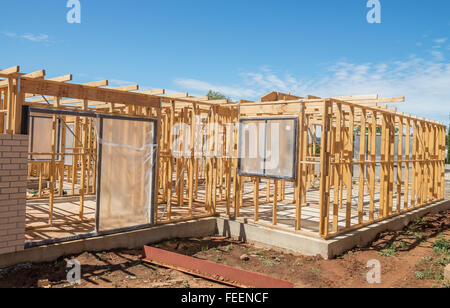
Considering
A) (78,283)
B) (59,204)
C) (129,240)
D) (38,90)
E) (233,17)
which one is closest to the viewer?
(78,283)

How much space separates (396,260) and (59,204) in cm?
857

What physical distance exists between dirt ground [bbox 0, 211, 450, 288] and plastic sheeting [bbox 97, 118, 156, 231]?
745mm

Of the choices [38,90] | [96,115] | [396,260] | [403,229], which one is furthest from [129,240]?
[403,229]

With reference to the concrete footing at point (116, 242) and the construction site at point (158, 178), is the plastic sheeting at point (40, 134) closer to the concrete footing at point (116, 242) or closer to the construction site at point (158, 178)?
the construction site at point (158, 178)

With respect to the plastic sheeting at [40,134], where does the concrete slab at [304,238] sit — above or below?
below

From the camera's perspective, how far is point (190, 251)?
775cm

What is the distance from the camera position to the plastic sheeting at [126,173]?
7.29 metres

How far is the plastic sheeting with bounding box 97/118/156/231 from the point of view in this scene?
23.9ft

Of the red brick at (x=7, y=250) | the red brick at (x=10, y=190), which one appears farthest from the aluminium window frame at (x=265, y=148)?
the red brick at (x=7, y=250)

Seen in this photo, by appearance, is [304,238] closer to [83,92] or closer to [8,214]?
[83,92]

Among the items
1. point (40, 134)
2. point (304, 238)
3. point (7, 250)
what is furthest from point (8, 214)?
A: point (40, 134)

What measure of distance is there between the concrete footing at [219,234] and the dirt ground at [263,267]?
0.49ft

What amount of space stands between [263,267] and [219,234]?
248 cm

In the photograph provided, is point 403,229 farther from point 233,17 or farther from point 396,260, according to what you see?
point 233,17
